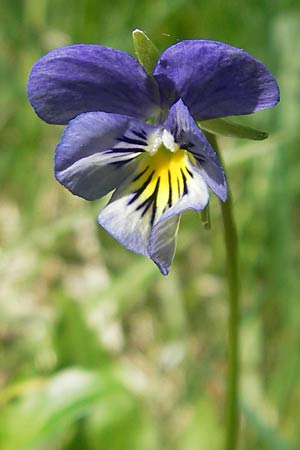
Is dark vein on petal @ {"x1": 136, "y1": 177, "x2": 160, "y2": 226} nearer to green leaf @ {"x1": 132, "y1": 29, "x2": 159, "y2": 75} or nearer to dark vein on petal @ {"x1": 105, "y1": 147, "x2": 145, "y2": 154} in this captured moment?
dark vein on petal @ {"x1": 105, "y1": 147, "x2": 145, "y2": 154}

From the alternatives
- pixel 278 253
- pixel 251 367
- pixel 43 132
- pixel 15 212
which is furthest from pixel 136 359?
pixel 43 132

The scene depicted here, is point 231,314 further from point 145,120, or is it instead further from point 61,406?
point 61,406

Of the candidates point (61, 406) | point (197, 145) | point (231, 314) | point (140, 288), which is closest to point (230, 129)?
point (197, 145)

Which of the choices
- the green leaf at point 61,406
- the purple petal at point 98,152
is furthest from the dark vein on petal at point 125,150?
the green leaf at point 61,406

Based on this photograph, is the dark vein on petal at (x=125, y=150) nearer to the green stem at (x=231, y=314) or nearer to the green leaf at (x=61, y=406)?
the green stem at (x=231, y=314)

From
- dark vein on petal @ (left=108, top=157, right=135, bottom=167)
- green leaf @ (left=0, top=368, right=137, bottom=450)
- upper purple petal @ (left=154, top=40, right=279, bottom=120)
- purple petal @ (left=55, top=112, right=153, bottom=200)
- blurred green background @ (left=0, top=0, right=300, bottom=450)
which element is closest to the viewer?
upper purple petal @ (left=154, top=40, right=279, bottom=120)

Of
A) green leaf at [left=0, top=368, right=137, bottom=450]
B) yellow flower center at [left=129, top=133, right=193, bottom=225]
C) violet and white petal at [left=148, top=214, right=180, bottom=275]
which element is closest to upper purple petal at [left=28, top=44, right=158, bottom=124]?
yellow flower center at [left=129, top=133, right=193, bottom=225]

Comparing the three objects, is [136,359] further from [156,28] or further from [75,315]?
[156,28]
